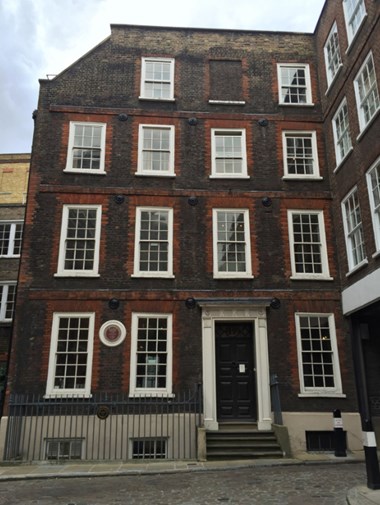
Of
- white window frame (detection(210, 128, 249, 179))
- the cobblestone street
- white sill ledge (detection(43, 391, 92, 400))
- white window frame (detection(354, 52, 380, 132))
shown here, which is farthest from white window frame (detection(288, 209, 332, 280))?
white sill ledge (detection(43, 391, 92, 400))

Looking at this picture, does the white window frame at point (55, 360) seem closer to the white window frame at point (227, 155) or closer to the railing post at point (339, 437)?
the white window frame at point (227, 155)

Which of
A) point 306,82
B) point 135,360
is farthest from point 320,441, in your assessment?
point 306,82

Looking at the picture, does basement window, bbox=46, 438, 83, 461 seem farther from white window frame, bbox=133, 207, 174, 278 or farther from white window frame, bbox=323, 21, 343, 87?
white window frame, bbox=323, 21, 343, 87

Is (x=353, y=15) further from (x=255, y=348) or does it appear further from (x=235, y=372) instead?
(x=235, y=372)

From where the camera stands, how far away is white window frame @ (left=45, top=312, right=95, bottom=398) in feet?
41.0

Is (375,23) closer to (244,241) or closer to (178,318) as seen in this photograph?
(244,241)

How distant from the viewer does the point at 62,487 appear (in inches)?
342

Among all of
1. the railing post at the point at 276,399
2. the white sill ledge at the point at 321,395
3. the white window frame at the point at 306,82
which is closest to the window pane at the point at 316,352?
the white sill ledge at the point at 321,395

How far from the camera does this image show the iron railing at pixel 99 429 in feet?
38.7

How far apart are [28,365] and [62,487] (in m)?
4.66

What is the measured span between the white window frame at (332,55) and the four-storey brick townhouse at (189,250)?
0.08 metres

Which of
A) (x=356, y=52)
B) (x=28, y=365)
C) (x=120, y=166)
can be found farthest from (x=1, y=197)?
(x=356, y=52)

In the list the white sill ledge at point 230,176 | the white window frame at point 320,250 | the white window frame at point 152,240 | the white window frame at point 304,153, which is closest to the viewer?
the white window frame at point 152,240

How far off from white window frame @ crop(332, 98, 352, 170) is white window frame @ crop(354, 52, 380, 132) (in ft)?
2.80
